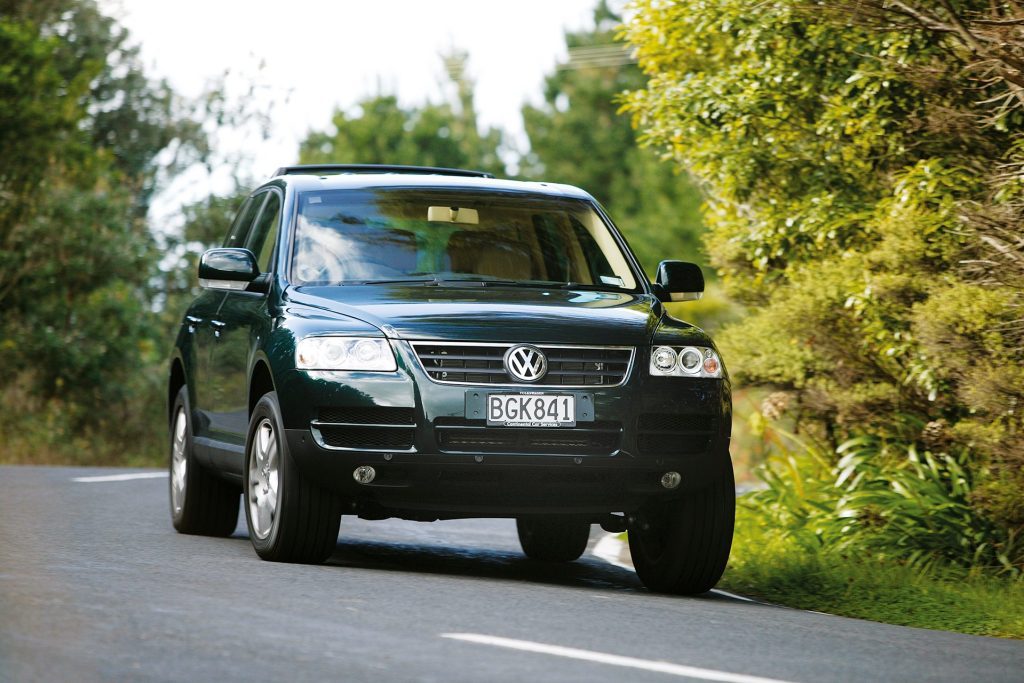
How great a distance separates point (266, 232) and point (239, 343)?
2.83 ft

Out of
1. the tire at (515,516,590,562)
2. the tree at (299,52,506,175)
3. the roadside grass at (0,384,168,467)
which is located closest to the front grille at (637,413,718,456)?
the tire at (515,516,590,562)

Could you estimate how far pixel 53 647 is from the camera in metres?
6.09

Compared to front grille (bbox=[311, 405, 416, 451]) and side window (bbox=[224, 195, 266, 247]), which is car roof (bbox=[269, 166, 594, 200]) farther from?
front grille (bbox=[311, 405, 416, 451])

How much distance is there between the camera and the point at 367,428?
327 inches

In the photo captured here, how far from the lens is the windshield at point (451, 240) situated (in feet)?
30.8

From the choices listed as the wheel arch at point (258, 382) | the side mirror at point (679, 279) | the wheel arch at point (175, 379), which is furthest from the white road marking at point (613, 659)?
the wheel arch at point (175, 379)

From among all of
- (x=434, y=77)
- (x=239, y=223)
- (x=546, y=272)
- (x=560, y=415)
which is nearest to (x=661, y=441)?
(x=560, y=415)

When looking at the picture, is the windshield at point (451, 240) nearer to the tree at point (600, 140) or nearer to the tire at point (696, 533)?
the tire at point (696, 533)

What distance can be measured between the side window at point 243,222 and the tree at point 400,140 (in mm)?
65208

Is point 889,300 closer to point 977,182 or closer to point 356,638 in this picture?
point 977,182

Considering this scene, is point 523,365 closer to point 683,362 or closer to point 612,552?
point 683,362

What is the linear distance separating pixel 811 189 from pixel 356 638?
20.8 ft

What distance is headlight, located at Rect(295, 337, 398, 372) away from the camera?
8.31 meters

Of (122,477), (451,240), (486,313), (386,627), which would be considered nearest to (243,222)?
(451,240)
